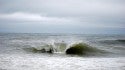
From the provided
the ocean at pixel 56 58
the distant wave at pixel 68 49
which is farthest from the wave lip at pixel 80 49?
the ocean at pixel 56 58

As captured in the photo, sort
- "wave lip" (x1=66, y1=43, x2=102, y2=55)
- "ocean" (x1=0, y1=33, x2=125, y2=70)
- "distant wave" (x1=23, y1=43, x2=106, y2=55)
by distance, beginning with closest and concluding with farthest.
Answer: "ocean" (x1=0, y1=33, x2=125, y2=70) < "distant wave" (x1=23, y1=43, x2=106, y2=55) < "wave lip" (x1=66, y1=43, x2=102, y2=55)

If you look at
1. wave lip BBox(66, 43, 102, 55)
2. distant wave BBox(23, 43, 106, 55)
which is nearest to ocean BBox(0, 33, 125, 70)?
distant wave BBox(23, 43, 106, 55)

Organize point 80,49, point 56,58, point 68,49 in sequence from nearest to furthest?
point 56,58
point 68,49
point 80,49

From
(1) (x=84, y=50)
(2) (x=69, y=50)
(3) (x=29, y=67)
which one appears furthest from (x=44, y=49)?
(3) (x=29, y=67)

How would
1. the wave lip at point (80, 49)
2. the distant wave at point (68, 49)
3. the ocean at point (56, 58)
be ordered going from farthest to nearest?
1. the wave lip at point (80, 49)
2. the distant wave at point (68, 49)
3. the ocean at point (56, 58)

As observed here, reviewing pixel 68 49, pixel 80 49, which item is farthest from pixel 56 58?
pixel 80 49

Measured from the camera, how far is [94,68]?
10.3 m

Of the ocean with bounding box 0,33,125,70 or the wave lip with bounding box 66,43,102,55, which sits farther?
the wave lip with bounding box 66,43,102,55

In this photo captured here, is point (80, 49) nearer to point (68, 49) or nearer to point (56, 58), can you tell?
point (68, 49)

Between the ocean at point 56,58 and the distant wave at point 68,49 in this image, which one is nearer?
the ocean at point 56,58

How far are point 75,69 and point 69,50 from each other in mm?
9541

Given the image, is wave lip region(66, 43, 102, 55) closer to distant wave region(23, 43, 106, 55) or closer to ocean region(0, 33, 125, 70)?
distant wave region(23, 43, 106, 55)

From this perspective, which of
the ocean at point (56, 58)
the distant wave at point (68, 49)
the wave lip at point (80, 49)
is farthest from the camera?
the wave lip at point (80, 49)

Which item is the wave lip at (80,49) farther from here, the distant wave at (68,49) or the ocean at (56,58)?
Result: the ocean at (56,58)
